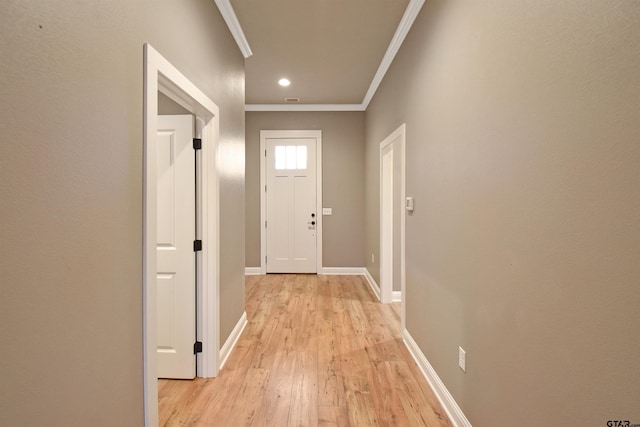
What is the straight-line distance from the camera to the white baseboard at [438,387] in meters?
1.89

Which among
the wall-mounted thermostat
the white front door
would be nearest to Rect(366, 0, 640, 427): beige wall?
the wall-mounted thermostat

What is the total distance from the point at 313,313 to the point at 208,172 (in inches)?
86.8

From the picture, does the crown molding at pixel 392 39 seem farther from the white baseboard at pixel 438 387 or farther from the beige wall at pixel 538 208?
the white baseboard at pixel 438 387

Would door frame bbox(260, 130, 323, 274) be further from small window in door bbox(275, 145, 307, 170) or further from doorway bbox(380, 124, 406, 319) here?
doorway bbox(380, 124, 406, 319)

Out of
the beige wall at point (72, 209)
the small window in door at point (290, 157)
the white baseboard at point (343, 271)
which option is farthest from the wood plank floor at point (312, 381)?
the small window in door at point (290, 157)

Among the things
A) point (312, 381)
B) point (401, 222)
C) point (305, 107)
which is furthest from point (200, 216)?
point (305, 107)

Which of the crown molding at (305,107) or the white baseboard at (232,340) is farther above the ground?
the crown molding at (305,107)

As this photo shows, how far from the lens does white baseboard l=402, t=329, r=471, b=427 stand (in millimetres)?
1892

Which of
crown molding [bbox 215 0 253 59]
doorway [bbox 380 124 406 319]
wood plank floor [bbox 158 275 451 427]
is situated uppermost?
crown molding [bbox 215 0 253 59]

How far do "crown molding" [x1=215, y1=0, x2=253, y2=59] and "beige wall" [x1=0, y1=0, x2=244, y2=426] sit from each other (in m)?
1.10

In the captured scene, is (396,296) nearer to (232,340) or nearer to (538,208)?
(232,340)

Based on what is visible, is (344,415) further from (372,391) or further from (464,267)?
(464,267)

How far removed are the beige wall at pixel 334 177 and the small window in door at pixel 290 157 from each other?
32 cm

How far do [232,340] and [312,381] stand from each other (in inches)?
34.6
